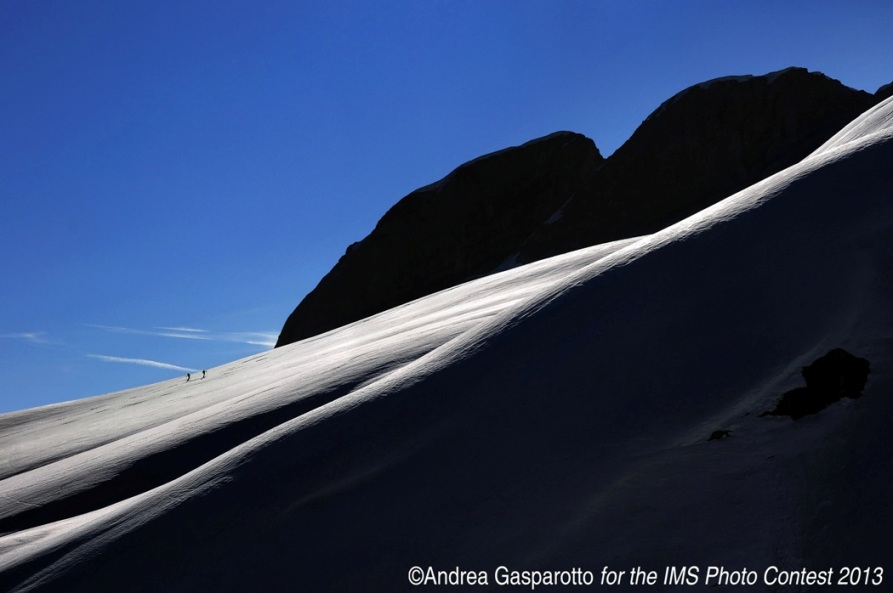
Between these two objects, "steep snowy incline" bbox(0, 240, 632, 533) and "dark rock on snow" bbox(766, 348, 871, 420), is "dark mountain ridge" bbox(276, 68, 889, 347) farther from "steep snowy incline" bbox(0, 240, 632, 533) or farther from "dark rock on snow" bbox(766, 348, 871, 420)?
"dark rock on snow" bbox(766, 348, 871, 420)

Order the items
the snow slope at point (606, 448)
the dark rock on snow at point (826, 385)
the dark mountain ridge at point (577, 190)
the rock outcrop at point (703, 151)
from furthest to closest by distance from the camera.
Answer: the dark mountain ridge at point (577, 190)
the rock outcrop at point (703, 151)
the dark rock on snow at point (826, 385)
the snow slope at point (606, 448)

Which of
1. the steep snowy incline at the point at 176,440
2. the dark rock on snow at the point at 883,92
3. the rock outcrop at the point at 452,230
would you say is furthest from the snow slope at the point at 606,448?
the dark rock on snow at the point at 883,92

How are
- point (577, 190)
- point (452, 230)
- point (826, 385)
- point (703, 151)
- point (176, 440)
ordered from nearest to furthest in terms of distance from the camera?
point (826, 385) < point (176, 440) < point (703, 151) < point (577, 190) < point (452, 230)

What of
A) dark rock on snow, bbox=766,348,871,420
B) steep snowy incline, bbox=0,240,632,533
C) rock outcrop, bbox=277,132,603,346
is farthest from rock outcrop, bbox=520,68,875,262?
dark rock on snow, bbox=766,348,871,420

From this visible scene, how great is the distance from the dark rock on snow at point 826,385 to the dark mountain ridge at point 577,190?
4209 centimetres

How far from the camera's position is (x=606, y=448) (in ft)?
13.9

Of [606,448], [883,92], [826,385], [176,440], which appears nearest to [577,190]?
[883,92]

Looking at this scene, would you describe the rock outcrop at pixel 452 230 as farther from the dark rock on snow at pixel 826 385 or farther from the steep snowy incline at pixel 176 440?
the dark rock on snow at pixel 826 385

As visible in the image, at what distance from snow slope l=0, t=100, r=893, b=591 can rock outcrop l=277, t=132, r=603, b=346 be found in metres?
45.1

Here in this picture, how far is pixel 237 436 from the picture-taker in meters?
6.86

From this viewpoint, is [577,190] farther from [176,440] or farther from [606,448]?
[606,448]

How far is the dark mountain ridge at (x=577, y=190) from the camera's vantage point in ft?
155

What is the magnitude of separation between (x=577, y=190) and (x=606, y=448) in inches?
1899

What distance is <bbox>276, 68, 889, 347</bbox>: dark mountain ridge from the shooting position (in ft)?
155
